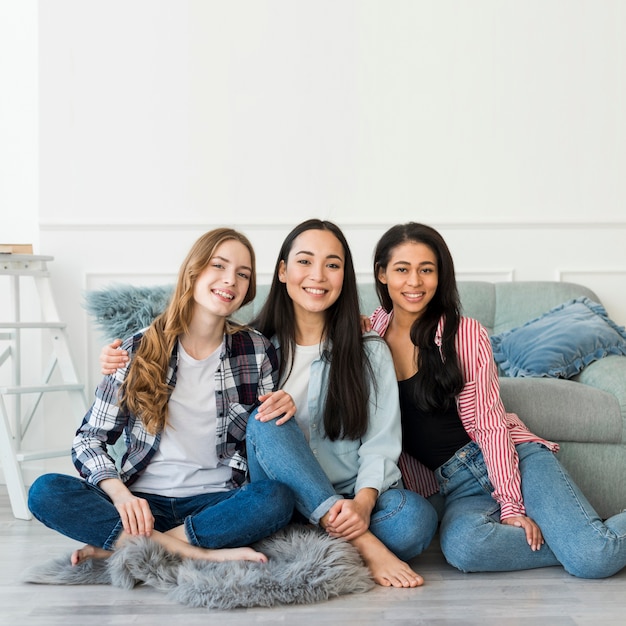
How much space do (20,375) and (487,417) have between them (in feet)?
6.16

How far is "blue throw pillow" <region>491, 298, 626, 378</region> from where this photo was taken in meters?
2.32

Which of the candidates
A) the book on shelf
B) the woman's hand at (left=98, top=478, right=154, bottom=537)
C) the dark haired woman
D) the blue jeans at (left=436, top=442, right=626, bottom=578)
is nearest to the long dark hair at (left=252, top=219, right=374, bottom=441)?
the dark haired woman

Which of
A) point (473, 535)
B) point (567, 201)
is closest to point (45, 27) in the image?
point (567, 201)

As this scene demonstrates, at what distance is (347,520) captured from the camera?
5.25ft

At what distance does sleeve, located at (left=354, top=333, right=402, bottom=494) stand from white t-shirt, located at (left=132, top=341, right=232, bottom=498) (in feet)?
1.07

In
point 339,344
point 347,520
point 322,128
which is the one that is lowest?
point 347,520

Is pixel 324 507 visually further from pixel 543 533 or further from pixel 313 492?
pixel 543 533

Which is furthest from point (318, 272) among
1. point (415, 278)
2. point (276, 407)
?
point (276, 407)

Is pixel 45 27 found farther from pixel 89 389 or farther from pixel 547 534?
pixel 547 534

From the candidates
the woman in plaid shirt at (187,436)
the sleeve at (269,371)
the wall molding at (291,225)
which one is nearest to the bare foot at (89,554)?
the woman in plaid shirt at (187,436)

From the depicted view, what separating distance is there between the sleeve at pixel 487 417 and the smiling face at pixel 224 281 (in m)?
0.55

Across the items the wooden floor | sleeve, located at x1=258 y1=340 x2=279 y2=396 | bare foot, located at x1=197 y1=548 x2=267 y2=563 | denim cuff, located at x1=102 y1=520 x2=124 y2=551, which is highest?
sleeve, located at x1=258 y1=340 x2=279 y2=396

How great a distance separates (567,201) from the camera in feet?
9.55

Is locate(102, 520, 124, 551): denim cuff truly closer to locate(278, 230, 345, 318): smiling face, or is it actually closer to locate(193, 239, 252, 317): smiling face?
locate(193, 239, 252, 317): smiling face
